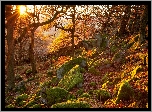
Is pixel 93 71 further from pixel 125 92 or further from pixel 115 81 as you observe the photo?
pixel 125 92

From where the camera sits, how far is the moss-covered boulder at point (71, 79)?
512 inches

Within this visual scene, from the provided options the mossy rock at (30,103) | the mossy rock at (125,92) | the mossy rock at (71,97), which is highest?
the mossy rock at (125,92)

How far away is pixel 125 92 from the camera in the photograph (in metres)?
10.7

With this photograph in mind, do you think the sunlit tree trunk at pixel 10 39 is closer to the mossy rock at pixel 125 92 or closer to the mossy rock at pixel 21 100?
the mossy rock at pixel 21 100

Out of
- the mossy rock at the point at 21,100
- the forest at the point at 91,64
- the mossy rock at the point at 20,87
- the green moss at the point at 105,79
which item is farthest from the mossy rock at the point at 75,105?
the mossy rock at the point at 20,87

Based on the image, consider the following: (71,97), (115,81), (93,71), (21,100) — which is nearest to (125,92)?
(115,81)

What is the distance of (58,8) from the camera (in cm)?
1134

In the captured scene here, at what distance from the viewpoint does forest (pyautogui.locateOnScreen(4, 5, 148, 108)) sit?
34.9 feet

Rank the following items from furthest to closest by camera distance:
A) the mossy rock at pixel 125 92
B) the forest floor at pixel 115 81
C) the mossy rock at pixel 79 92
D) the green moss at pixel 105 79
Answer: the green moss at pixel 105 79, the mossy rock at pixel 79 92, the mossy rock at pixel 125 92, the forest floor at pixel 115 81

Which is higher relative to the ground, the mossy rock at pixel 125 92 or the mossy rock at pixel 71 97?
the mossy rock at pixel 125 92

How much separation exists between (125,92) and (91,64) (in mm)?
5006

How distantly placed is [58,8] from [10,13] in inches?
70.8

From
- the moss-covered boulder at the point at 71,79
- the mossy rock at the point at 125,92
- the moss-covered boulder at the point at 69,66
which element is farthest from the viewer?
the moss-covered boulder at the point at 69,66
